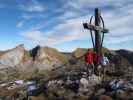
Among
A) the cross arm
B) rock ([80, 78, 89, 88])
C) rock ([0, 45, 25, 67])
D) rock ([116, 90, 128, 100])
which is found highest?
rock ([0, 45, 25, 67])

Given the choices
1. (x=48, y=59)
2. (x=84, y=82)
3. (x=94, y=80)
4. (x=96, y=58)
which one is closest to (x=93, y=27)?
(x=96, y=58)

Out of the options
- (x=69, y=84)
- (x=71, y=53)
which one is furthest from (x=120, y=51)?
(x=69, y=84)

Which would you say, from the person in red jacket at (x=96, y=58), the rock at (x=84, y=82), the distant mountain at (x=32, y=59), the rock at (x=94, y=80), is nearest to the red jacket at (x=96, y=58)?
the person in red jacket at (x=96, y=58)

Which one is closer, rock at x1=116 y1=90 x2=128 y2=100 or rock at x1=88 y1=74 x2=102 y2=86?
rock at x1=116 y1=90 x2=128 y2=100

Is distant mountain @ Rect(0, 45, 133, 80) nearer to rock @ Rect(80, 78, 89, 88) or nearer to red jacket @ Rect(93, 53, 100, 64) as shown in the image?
rock @ Rect(80, 78, 89, 88)

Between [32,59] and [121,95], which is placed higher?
[32,59]

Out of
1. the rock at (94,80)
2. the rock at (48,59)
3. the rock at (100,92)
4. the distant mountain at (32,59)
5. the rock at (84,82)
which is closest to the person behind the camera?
the rock at (100,92)

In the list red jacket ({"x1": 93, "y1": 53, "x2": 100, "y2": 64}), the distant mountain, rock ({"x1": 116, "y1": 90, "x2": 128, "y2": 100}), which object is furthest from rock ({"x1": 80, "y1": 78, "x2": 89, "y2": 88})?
the distant mountain

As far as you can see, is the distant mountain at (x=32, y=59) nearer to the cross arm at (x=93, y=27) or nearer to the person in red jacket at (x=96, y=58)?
the cross arm at (x=93, y=27)

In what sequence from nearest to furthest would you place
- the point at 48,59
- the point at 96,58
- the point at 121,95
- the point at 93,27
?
the point at 121,95, the point at 93,27, the point at 96,58, the point at 48,59

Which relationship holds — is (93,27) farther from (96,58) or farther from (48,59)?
(48,59)

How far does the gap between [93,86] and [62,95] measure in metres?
2.71

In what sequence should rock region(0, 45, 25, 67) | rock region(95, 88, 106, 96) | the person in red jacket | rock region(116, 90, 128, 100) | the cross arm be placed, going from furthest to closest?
rock region(0, 45, 25, 67)
the person in red jacket
the cross arm
rock region(95, 88, 106, 96)
rock region(116, 90, 128, 100)

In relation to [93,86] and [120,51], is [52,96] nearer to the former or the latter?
[93,86]
